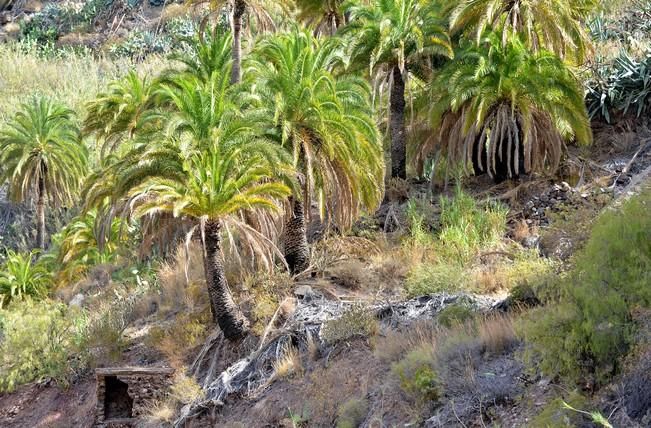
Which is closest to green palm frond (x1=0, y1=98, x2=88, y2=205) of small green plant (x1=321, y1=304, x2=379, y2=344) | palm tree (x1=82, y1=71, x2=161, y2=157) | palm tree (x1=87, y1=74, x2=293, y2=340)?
palm tree (x1=82, y1=71, x2=161, y2=157)

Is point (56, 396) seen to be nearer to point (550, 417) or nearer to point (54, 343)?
point (54, 343)

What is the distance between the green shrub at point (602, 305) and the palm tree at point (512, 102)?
10.5 m

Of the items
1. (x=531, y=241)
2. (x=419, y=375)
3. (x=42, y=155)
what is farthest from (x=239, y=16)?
(x=419, y=375)

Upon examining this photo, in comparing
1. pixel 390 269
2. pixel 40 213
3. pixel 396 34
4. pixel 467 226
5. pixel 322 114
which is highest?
pixel 396 34

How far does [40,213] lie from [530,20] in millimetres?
18836

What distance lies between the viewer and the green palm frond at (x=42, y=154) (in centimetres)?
3073

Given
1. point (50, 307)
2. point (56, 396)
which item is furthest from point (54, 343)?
point (50, 307)

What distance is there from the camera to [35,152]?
30812 mm

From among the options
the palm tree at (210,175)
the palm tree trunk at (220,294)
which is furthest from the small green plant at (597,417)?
the palm tree trunk at (220,294)

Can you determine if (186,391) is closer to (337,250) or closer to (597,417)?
(337,250)

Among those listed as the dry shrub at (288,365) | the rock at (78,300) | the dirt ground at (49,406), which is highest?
the rock at (78,300)

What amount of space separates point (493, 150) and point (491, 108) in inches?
42.1

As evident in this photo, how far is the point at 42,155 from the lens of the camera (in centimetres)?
3081

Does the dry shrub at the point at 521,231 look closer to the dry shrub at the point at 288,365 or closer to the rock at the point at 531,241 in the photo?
the rock at the point at 531,241
